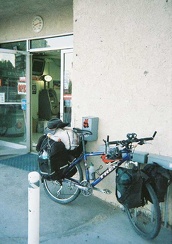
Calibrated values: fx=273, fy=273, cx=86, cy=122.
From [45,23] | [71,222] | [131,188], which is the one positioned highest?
[45,23]

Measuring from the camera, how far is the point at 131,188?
2994mm

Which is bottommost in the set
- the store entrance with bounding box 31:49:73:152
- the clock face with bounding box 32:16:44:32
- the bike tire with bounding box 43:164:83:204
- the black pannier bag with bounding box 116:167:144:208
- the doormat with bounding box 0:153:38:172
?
the doormat with bounding box 0:153:38:172

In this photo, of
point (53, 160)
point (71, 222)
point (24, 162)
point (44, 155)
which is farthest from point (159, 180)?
point (24, 162)

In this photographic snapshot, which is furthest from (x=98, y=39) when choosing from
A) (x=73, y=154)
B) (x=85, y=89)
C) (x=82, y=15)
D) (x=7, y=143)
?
(x=7, y=143)

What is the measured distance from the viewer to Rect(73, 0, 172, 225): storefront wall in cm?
334

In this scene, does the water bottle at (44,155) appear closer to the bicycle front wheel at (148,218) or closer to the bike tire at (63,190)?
the bike tire at (63,190)

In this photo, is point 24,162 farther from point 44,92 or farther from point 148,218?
point 44,92

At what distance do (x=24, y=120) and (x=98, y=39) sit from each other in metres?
3.44

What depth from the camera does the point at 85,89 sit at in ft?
13.9

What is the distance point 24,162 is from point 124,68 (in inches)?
132

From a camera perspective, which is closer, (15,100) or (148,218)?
(148,218)

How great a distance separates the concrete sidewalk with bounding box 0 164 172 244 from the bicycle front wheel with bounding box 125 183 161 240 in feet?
0.31

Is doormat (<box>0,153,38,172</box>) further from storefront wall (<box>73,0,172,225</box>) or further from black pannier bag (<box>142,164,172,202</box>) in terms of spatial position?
black pannier bag (<box>142,164,172,202</box>)

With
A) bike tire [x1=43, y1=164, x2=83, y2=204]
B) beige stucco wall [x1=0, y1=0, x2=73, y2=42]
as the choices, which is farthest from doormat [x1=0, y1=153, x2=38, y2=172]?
beige stucco wall [x1=0, y1=0, x2=73, y2=42]
